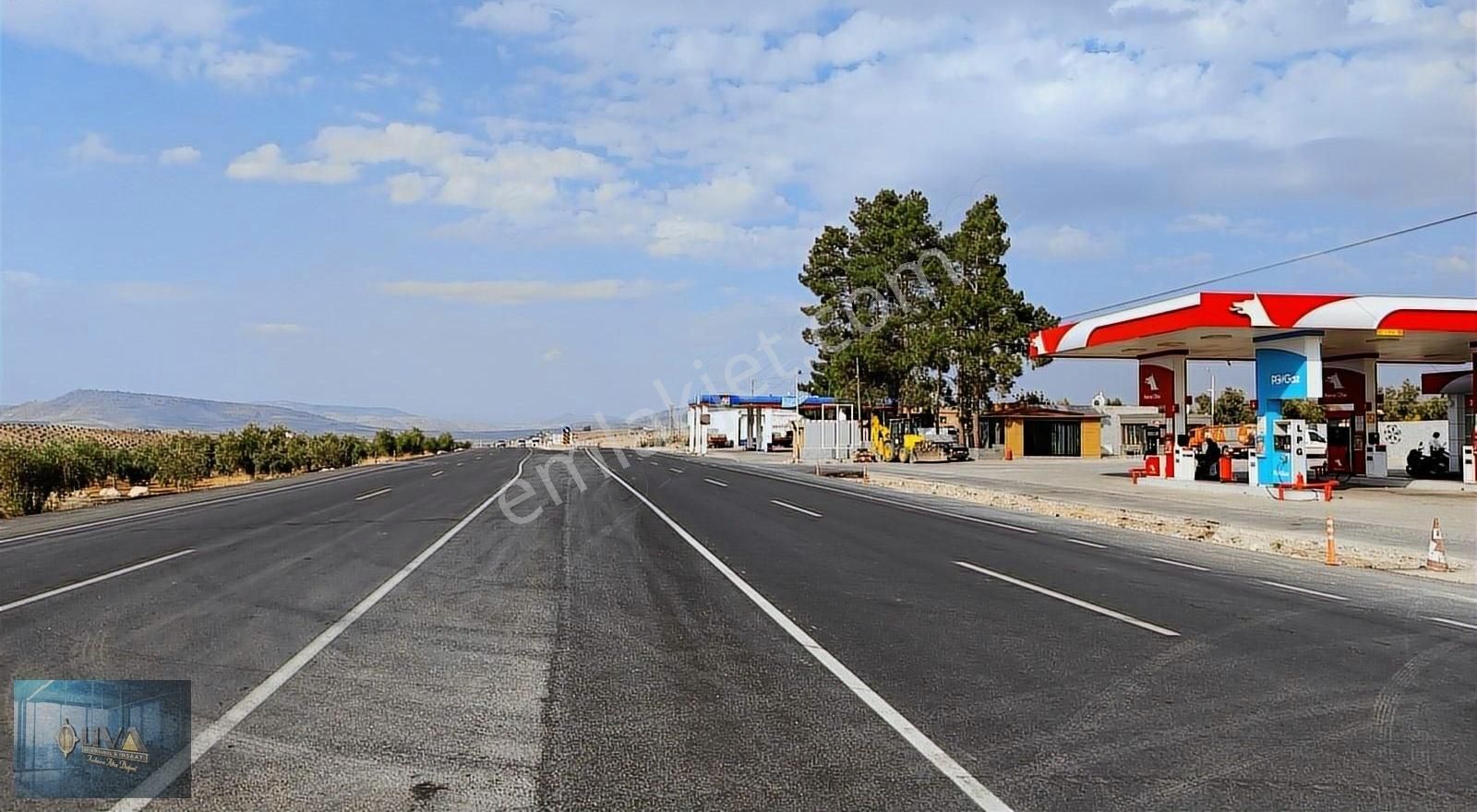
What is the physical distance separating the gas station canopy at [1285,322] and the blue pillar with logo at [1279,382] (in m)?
0.36

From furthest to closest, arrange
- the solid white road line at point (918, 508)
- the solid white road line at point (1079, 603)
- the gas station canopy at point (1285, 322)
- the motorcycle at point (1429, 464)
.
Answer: the motorcycle at point (1429, 464), the gas station canopy at point (1285, 322), the solid white road line at point (918, 508), the solid white road line at point (1079, 603)

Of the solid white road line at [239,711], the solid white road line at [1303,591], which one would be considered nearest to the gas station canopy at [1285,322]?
the solid white road line at [1303,591]

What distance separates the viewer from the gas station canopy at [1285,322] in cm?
2783

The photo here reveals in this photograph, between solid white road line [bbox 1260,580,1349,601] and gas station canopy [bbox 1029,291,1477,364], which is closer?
solid white road line [bbox 1260,580,1349,601]

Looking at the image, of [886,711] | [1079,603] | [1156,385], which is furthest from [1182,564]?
[1156,385]

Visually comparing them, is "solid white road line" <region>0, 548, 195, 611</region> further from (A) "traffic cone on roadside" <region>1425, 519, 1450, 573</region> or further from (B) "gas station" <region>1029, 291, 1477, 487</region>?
(B) "gas station" <region>1029, 291, 1477, 487</region>

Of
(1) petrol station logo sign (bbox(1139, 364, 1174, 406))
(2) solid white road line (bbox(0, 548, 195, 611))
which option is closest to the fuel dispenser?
(1) petrol station logo sign (bbox(1139, 364, 1174, 406))

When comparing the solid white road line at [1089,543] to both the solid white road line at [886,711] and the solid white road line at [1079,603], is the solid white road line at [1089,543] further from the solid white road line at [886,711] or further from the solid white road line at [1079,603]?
the solid white road line at [886,711]

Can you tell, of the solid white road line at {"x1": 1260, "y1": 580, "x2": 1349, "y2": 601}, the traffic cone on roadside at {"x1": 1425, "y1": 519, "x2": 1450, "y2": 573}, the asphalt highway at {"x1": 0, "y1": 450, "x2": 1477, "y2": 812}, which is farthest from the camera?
the traffic cone on roadside at {"x1": 1425, "y1": 519, "x2": 1450, "y2": 573}

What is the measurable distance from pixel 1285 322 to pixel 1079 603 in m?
20.7

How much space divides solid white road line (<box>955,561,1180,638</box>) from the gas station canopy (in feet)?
57.7

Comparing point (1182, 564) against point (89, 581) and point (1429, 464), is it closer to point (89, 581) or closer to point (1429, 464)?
point (89, 581)

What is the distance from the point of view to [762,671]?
767 centimetres

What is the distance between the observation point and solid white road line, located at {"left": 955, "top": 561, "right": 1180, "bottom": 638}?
9578 millimetres
